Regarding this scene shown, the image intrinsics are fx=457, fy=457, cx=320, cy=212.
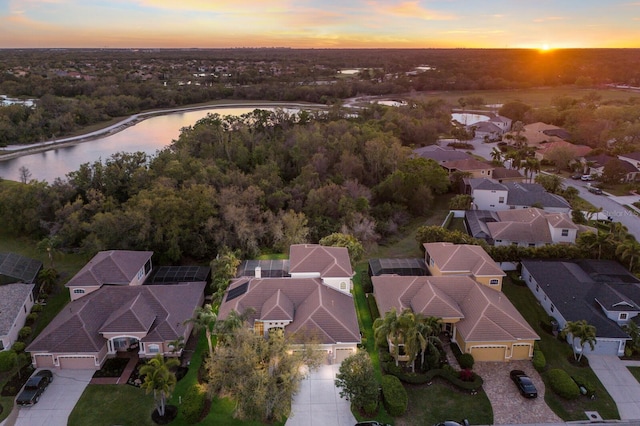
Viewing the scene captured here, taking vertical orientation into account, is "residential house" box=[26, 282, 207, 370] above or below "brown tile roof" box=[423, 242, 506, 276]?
below

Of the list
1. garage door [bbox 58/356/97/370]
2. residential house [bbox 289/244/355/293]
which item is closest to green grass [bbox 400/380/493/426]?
residential house [bbox 289/244/355/293]

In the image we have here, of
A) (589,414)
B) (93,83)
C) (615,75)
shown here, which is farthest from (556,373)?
(615,75)

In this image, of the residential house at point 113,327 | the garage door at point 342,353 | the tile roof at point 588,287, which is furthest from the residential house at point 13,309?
the tile roof at point 588,287

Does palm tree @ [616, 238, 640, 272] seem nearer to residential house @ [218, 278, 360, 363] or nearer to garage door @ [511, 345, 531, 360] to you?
garage door @ [511, 345, 531, 360]

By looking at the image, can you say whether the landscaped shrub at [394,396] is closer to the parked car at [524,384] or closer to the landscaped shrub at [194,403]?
the parked car at [524,384]

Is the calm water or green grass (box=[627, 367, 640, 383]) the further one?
the calm water

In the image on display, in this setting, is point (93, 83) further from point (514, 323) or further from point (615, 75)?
point (615, 75)

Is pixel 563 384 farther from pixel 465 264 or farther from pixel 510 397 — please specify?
pixel 465 264
